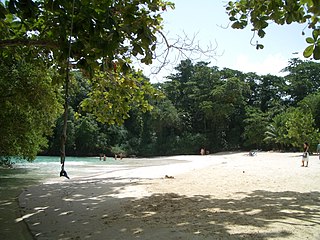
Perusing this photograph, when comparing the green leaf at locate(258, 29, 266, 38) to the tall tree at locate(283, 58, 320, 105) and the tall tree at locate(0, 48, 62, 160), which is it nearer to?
the tall tree at locate(0, 48, 62, 160)

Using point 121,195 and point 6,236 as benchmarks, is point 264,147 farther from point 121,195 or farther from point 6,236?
point 6,236

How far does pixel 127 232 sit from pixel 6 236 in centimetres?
231

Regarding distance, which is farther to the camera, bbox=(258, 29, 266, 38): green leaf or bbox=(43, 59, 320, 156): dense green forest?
bbox=(43, 59, 320, 156): dense green forest

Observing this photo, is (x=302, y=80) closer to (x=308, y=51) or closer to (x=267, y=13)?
(x=267, y=13)

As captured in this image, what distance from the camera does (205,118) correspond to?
150ft

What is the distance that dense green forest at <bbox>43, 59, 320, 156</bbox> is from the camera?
4244 cm

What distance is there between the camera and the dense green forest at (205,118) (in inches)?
1671

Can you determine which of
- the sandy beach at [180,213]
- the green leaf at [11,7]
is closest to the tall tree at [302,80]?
the sandy beach at [180,213]

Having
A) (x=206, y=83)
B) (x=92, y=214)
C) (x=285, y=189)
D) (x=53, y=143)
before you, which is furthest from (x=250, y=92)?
(x=92, y=214)

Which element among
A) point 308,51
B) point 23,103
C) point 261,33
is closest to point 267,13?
point 261,33

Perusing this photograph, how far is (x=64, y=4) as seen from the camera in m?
4.11

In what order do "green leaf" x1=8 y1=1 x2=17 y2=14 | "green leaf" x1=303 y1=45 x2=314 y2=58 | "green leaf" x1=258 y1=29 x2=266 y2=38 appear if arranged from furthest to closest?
"green leaf" x1=258 y1=29 x2=266 y2=38, "green leaf" x1=303 y1=45 x2=314 y2=58, "green leaf" x1=8 y1=1 x2=17 y2=14

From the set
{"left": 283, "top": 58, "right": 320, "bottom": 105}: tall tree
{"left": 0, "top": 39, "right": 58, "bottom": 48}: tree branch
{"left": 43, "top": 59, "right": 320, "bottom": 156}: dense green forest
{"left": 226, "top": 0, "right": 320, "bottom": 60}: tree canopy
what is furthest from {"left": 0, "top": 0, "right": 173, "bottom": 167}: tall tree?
{"left": 283, "top": 58, "right": 320, "bottom": 105}: tall tree

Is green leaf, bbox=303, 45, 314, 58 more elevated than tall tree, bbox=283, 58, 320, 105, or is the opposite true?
tall tree, bbox=283, 58, 320, 105
